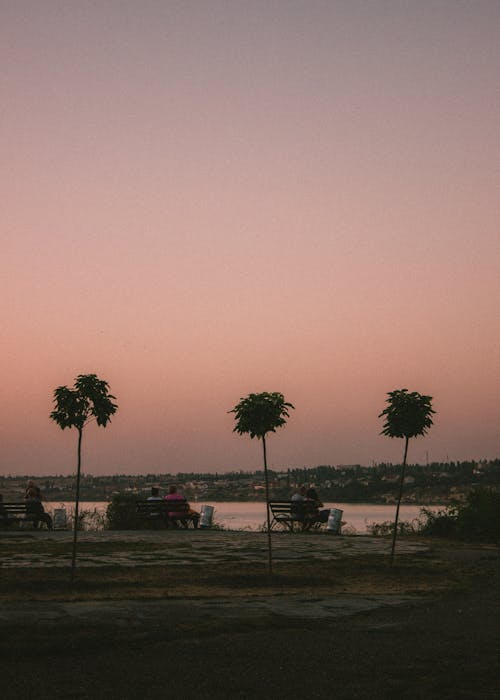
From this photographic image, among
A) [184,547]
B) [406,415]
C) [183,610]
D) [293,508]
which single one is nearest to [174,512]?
[293,508]

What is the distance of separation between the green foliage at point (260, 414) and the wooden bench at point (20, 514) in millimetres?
13040

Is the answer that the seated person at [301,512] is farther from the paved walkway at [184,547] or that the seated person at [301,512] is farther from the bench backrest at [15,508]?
the bench backrest at [15,508]

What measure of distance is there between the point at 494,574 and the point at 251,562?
4.94 m

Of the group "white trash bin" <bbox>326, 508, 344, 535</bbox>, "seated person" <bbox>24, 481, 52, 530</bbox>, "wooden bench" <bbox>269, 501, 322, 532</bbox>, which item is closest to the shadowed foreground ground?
"white trash bin" <bbox>326, 508, 344, 535</bbox>

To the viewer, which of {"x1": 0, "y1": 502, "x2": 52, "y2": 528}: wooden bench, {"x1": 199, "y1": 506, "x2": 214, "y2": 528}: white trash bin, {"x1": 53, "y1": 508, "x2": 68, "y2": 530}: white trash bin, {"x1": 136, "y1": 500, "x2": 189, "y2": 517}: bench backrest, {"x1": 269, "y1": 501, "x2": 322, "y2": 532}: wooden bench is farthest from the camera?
{"x1": 53, "y1": 508, "x2": 68, "y2": 530}: white trash bin

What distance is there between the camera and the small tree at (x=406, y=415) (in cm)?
1864

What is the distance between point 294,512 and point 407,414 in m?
11.3

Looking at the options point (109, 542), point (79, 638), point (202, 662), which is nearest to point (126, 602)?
point (79, 638)

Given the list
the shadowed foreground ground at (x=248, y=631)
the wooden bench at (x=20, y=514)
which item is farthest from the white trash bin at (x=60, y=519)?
the shadowed foreground ground at (x=248, y=631)

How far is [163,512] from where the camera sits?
28.7 m

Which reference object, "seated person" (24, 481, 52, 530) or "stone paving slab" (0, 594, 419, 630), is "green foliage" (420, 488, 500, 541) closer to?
"seated person" (24, 481, 52, 530)

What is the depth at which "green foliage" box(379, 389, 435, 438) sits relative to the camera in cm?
1864

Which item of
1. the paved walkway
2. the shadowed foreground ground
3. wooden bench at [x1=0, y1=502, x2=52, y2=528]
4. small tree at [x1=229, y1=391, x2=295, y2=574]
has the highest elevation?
small tree at [x1=229, y1=391, x2=295, y2=574]

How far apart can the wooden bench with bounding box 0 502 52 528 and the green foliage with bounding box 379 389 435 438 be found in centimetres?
1403
